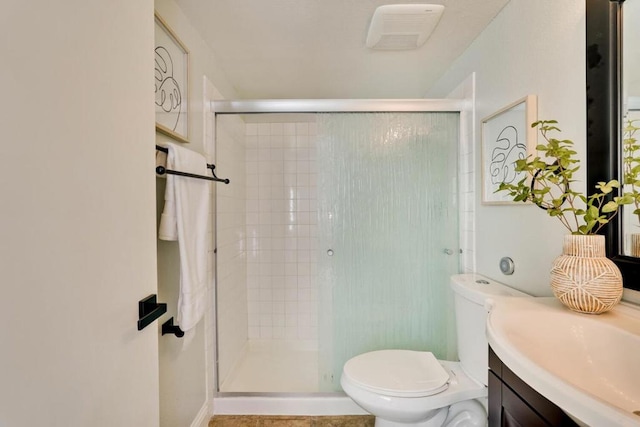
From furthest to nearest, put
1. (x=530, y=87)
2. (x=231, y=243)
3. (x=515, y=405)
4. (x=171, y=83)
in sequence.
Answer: (x=231, y=243)
(x=171, y=83)
(x=530, y=87)
(x=515, y=405)

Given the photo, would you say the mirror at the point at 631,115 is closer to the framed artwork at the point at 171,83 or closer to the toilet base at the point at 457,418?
the toilet base at the point at 457,418

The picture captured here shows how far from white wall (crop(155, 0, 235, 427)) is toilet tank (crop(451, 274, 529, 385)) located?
132 cm

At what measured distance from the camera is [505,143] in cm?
134

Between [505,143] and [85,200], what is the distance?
1.55m

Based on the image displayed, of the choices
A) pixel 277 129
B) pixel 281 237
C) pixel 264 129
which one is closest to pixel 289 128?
pixel 277 129

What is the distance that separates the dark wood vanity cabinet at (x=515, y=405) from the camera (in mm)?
570

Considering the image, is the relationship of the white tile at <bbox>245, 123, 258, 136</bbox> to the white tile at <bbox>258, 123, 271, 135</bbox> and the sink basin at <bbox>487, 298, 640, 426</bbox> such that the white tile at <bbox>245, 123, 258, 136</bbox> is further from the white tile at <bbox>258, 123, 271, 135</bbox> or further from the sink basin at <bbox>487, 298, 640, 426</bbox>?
the sink basin at <bbox>487, 298, 640, 426</bbox>

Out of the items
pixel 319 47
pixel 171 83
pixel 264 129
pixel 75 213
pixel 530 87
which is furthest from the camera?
pixel 264 129

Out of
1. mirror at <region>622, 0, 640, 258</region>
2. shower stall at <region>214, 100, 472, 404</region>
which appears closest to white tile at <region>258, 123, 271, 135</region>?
shower stall at <region>214, 100, 472, 404</region>

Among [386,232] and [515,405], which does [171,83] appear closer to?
[386,232]

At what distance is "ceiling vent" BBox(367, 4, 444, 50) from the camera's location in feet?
4.24

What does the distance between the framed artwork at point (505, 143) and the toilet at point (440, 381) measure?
47 centimetres

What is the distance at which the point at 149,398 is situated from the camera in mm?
791

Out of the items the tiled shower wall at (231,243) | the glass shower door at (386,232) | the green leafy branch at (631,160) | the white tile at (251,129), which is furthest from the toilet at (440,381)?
the white tile at (251,129)
